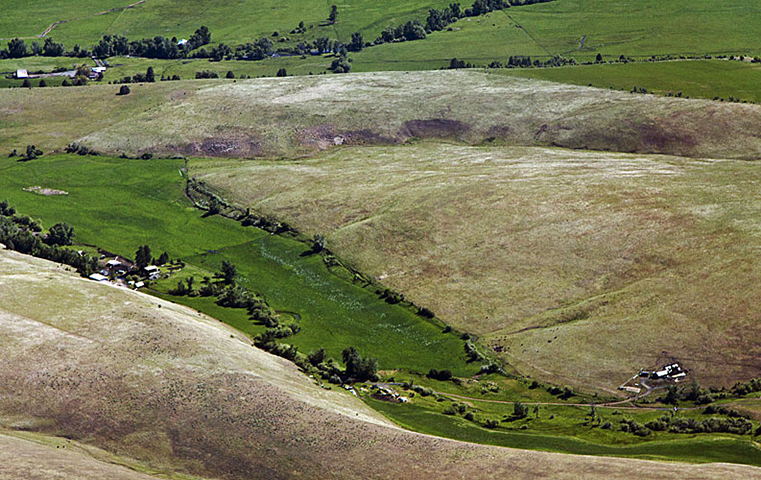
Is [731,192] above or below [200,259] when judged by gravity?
above

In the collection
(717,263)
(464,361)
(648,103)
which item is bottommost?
(464,361)

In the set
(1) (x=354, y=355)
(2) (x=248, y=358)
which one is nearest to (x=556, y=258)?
(1) (x=354, y=355)

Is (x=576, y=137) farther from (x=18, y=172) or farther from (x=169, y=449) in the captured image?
(x=169, y=449)

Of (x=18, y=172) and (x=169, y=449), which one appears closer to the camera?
(x=169, y=449)

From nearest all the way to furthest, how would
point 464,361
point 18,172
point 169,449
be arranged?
point 169,449 < point 464,361 < point 18,172

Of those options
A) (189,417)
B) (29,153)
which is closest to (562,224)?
(189,417)

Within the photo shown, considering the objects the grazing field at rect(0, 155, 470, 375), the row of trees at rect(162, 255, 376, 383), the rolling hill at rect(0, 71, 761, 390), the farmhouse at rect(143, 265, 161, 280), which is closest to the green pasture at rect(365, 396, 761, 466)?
the row of trees at rect(162, 255, 376, 383)

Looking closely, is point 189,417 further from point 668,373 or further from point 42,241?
point 42,241
